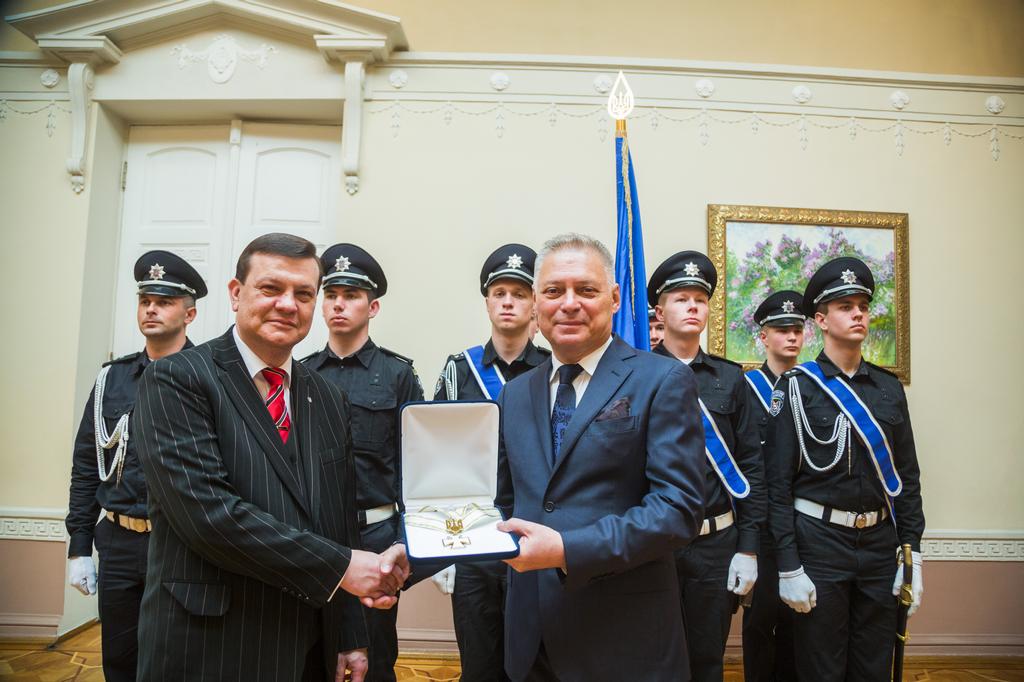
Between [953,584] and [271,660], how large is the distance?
3886 millimetres

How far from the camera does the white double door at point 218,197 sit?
12.3ft

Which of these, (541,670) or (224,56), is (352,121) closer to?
(224,56)

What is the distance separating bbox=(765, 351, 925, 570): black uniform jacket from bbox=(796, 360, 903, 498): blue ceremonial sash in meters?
0.02

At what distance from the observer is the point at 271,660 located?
127 cm

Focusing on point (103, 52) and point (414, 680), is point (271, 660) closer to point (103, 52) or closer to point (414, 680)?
point (414, 680)

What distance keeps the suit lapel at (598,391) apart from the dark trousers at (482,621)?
1087mm

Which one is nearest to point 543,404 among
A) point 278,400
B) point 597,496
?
point 597,496

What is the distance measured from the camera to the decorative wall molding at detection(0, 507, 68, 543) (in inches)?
137

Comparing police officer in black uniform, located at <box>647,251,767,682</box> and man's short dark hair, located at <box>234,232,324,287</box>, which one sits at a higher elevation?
man's short dark hair, located at <box>234,232,324,287</box>

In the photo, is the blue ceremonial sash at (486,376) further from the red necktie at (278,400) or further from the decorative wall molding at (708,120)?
the decorative wall molding at (708,120)

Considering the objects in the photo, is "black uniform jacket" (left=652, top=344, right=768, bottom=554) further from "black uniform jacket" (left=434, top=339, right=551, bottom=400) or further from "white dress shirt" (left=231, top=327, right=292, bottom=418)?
"white dress shirt" (left=231, top=327, right=292, bottom=418)

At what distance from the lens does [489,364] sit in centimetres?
257

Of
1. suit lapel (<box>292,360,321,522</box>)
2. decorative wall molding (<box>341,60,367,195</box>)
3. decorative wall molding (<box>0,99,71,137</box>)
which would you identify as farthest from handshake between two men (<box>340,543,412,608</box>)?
decorative wall molding (<box>0,99,71,137</box>)

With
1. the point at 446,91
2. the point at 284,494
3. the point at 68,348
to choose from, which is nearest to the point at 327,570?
the point at 284,494
